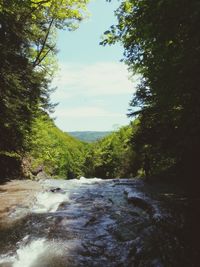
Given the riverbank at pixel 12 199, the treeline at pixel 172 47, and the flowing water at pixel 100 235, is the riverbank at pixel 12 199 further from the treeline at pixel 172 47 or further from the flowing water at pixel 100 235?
the treeline at pixel 172 47

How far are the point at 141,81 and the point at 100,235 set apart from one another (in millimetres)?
16675

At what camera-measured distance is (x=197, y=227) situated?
717cm

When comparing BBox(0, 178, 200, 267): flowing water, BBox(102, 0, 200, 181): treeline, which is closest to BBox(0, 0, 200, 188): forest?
BBox(102, 0, 200, 181): treeline

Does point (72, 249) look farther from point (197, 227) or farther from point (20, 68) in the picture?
point (20, 68)

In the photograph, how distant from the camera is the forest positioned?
25.6ft

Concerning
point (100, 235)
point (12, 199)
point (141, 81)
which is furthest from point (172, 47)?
point (141, 81)

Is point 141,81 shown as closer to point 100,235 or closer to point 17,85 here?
point 17,85

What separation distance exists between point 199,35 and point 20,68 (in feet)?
44.8

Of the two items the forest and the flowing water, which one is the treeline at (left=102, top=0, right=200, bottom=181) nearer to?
the forest

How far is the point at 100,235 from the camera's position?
705cm

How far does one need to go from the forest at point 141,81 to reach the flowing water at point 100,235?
2.99 metres

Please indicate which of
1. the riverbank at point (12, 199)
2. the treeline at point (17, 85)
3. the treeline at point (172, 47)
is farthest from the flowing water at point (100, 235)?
the treeline at point (17, 85)

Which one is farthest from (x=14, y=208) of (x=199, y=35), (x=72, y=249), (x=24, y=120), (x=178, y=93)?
(x=24, y=120)

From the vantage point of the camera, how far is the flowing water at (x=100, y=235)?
18.6 feet
